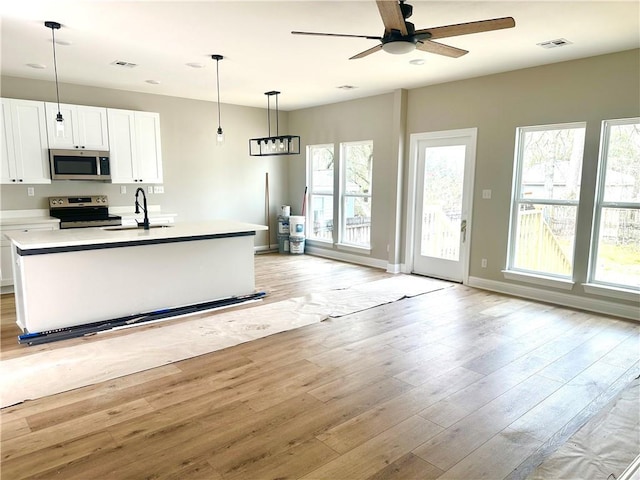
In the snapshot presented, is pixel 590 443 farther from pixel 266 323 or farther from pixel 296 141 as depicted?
pixel 296 141

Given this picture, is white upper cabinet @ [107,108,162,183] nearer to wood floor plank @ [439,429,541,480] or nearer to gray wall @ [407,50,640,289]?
gray wall @ [407,50,640,289]

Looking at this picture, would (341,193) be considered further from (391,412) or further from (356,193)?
(391,412)

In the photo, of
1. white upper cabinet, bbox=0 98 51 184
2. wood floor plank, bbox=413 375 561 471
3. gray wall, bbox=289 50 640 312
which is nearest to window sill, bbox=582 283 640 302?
gray wall, bbox=289 50 640 312

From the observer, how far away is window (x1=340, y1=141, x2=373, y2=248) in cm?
712

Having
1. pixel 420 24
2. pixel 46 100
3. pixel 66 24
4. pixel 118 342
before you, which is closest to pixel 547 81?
pixel 420 24

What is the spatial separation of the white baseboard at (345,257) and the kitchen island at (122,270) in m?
2.51

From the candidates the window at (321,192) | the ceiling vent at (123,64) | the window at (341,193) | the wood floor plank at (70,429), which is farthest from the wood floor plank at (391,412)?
the window at (321,192)

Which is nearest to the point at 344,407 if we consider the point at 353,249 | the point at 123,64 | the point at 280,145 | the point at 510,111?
the point at 280,145

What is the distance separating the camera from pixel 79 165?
572 centimetres

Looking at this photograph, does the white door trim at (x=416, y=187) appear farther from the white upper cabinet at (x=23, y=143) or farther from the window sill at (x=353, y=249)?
the white upper cabinet at (x=23, y=143)

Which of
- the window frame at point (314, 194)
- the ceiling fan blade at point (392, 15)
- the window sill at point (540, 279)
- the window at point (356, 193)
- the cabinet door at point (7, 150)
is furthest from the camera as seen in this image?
the window frame at point (314, 194)

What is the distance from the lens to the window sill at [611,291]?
4.38 m

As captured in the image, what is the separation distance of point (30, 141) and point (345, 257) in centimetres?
496

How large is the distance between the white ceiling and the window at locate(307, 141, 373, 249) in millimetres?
1561
